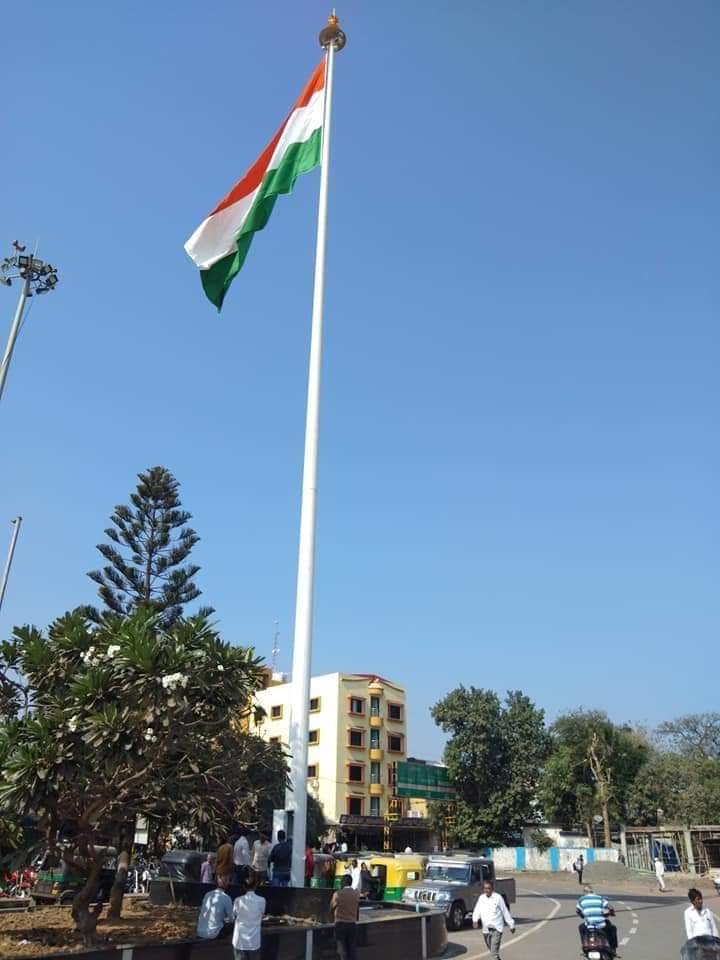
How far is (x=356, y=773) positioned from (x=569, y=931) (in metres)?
31.1

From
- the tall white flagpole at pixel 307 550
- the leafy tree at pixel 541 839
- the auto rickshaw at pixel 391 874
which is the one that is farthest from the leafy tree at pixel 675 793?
the tall white flagpole at pixel 307 550

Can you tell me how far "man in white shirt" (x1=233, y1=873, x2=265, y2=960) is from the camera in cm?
865

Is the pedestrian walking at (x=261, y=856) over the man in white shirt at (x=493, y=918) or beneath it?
over

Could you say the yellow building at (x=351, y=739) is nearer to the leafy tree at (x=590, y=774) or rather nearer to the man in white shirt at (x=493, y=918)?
the leafy tree at (x=590, y=774)

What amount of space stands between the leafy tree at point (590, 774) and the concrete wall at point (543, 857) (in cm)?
439

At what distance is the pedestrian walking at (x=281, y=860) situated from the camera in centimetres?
1312

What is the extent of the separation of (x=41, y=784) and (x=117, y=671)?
1.71m

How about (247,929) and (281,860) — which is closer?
(247,929)

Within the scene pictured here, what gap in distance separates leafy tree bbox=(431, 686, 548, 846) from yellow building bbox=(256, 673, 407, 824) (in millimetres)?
3261

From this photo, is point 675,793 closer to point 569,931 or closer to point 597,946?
point 569,931

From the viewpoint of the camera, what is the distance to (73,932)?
12172 mm

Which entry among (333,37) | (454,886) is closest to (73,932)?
(454,886)

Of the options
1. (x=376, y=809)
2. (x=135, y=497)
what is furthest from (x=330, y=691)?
(x=135, y=497)

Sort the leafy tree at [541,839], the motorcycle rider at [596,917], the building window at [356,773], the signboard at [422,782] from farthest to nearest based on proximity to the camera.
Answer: the building window at [356,773] < the signboard at [422,782] < the leafy tree at [541,839] < the motorcycle rider at [596,917]
